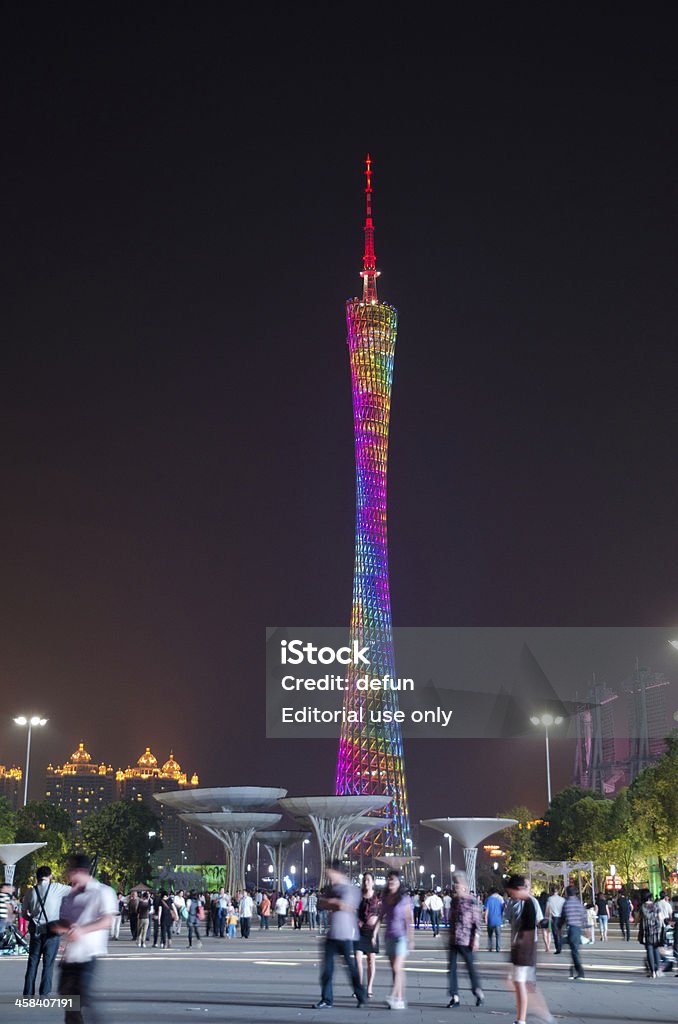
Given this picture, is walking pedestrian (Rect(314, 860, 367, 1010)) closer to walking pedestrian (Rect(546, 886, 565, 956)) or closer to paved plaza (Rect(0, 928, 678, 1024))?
paved plaza (Rect(0, 928, 678, 1024))

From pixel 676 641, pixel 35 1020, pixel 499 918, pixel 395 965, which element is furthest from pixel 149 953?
pixel 676 641

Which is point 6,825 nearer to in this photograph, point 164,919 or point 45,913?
point 164,919

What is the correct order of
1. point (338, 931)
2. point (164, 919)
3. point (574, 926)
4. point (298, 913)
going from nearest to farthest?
point (338, 931)
point (574, 926)
point (164, 919)
point (298, 913)

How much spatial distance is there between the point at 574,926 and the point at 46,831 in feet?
245

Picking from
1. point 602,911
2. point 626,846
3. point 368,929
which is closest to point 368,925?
point 368,929

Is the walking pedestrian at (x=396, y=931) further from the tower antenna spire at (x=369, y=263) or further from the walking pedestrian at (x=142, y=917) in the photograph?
the tower antenna spire at (x=369, y=263)

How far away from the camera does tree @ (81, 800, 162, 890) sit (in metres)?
96.6

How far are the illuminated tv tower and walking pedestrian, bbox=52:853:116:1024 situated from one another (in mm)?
69205

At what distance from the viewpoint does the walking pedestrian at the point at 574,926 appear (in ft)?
69.6

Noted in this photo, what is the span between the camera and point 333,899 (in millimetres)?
14906

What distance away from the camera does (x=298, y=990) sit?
17781mm

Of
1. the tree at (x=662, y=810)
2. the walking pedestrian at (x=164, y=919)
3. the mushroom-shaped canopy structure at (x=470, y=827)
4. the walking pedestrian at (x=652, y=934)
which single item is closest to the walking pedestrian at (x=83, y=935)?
the walking pedestrian at (x=652, y=934)

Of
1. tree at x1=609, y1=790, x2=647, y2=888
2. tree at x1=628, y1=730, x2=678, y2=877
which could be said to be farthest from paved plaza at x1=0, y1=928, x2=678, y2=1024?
tree at x1=609, y1=790, x2=647, y2=888

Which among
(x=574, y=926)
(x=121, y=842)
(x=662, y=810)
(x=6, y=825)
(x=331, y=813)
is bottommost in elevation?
(x=574, y=926)
